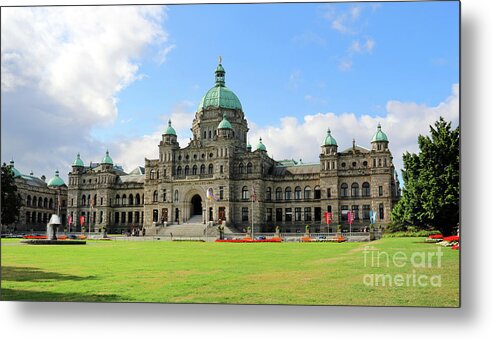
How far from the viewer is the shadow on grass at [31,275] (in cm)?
1731

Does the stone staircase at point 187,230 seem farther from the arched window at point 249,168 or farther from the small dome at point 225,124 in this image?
the small dome at point 225,124

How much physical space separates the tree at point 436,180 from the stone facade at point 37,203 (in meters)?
20.7

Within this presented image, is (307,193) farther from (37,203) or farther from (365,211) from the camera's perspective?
(37,203)

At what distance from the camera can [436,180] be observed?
24422 millimetres

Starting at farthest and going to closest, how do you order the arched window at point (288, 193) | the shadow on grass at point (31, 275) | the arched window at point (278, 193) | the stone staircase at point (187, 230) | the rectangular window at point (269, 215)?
1. the arched window at point (278, 193)
2. the arched window at point (288, 193)
3. the rectangular window at point (269, 215)
4. the stone staircase at point (187, 230)
5. the shadow on grass at point (31, 275)

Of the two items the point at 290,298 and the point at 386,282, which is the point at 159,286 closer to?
the point at 290,298

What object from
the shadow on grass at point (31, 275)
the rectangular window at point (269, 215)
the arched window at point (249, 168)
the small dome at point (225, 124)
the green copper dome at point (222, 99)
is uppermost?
the green copper dome at point (222, 99)

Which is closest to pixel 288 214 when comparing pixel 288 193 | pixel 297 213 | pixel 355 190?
pixel 297 213

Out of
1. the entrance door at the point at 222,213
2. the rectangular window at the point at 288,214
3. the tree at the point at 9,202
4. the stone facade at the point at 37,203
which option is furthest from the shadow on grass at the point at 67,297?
the rectangular window at the point at 288,214

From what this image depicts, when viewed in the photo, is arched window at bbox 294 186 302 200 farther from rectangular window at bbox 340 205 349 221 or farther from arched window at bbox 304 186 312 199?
rectangular window at bbox 340 205 349 221

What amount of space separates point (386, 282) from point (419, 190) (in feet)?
50.6

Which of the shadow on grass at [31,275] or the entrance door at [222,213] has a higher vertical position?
the entrance door at [222,213]

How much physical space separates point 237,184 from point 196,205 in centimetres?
791

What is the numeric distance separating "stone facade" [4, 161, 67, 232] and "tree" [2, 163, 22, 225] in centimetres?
35
